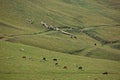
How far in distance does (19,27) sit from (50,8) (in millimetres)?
46122

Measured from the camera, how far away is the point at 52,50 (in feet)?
425

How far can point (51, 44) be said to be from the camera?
134250 mm

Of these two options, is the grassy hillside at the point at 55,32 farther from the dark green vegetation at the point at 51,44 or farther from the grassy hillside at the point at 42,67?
the grassy hillside at the point at 42,67

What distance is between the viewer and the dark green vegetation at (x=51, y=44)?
89.1 m

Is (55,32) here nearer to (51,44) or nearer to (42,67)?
(51,44)

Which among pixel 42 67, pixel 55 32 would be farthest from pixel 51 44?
pixel 42 67

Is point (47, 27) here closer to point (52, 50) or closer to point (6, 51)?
point (52, 50)

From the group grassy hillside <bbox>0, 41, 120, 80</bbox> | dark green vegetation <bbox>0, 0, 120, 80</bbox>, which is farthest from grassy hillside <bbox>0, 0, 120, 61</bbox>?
grassy hillside <bbox>0, 41, 120, 80</bbox>

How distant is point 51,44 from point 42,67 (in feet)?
138

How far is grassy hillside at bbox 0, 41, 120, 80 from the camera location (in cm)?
8294

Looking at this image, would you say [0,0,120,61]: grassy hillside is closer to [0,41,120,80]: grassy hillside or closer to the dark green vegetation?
the dark green vegetation

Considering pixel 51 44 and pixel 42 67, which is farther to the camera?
pixel 51 44

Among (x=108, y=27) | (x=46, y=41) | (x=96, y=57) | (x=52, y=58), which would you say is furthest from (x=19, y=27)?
(x=108, y=27)

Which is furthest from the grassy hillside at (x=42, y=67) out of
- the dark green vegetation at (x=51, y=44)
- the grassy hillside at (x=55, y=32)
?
the grassy hillside at (x=55, y=32)
